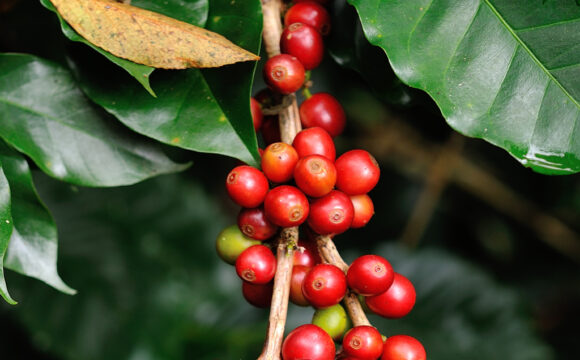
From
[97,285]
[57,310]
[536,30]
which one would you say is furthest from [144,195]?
[536,30]

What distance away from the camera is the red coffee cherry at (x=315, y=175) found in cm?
75

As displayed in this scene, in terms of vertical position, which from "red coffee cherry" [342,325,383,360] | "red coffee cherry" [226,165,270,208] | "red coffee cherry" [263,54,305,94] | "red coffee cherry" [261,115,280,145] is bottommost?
"red coffee cherry" [342,325,383,360]

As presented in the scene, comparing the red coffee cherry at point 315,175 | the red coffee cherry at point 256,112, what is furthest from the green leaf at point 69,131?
the red coffee cherry at point 315,175

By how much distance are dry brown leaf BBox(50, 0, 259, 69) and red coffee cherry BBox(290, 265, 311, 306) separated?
1.05 feet

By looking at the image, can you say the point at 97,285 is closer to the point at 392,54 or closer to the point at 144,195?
the point at 144,195

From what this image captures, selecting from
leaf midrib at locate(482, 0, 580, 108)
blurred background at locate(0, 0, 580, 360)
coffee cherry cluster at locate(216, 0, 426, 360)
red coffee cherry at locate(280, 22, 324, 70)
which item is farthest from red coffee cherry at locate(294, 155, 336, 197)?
blurred background at locate(0, 0, 580, 360)

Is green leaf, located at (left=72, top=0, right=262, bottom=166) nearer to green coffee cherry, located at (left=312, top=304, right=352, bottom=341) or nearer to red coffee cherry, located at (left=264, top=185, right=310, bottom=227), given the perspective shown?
red coffee cherry, located at (left=264, top=185, right=310, bottom=227)

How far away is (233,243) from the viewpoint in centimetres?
84

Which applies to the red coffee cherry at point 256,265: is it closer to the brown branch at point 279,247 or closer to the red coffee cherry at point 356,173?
the brown branch at point 279,247

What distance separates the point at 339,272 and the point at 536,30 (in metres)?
0.47

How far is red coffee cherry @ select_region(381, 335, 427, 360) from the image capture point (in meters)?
0.73

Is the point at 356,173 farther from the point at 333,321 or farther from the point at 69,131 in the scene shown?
the point at 69,131

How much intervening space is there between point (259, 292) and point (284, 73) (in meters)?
0.34

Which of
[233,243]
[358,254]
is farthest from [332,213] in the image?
[358,254]
